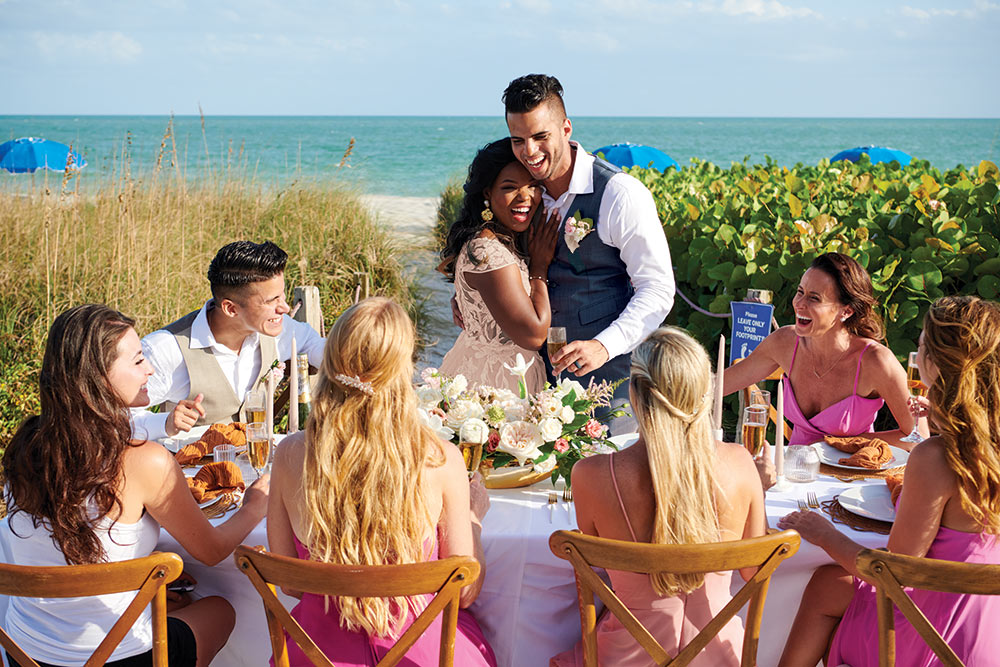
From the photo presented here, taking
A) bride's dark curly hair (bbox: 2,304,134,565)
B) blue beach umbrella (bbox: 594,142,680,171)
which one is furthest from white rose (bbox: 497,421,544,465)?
blue beach umbrella (bbox: 594,142,680,171)

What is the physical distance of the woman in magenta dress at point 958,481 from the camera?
2037 mm

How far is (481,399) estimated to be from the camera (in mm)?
2570

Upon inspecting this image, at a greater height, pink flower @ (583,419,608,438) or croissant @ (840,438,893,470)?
pink flower @ (583,419,608,438)

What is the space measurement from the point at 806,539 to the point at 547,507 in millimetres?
697

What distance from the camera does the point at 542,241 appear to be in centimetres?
A: 344

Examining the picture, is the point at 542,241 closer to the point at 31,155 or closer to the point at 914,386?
the point at 914,386

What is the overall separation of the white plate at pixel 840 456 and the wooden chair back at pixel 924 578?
914 millimetres

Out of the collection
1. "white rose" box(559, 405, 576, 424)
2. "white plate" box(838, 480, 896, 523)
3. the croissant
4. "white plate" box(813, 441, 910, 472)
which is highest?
"white rose" box(559, 405, 576, 424)

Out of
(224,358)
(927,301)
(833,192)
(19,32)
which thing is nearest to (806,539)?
(224,358)

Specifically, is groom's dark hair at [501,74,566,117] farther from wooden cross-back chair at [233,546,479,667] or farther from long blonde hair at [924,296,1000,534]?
wooden cross-back chair at [233,546,479,667]

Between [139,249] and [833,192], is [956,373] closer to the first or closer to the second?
[833,192]

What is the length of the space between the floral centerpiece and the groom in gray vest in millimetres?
752

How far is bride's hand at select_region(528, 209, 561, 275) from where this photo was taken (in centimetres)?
340

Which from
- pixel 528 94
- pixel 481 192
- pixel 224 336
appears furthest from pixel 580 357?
pixel 224 336
